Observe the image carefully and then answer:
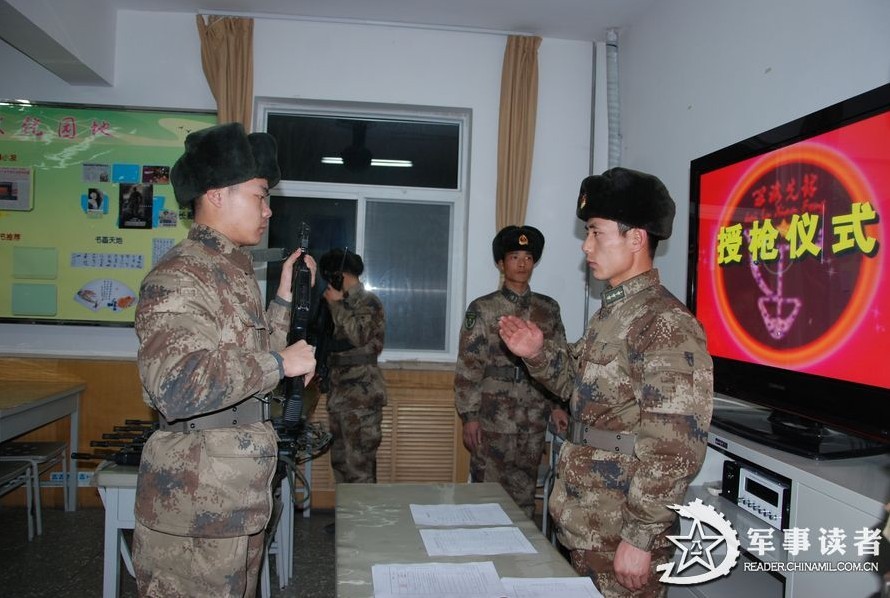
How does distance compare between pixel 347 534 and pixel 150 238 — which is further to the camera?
pixel 150 238

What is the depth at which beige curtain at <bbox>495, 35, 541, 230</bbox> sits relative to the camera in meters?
4.15

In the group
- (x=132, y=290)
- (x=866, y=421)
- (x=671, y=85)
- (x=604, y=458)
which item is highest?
(x=671, y=85)

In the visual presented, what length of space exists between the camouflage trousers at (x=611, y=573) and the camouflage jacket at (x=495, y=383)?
1.57m

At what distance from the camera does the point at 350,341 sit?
3.59m

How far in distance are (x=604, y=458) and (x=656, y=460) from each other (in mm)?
199

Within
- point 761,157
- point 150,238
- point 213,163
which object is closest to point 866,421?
point 761,157

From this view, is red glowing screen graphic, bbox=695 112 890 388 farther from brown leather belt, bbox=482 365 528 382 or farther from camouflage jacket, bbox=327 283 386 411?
camouflage jacket, bbox=327 283 386 411

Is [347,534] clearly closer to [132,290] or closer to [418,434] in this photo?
[418,434]

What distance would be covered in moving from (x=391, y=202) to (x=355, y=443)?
1.71m

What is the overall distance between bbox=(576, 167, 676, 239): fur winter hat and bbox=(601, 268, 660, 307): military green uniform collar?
126 mm

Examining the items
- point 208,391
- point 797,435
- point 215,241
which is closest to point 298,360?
point 208,391

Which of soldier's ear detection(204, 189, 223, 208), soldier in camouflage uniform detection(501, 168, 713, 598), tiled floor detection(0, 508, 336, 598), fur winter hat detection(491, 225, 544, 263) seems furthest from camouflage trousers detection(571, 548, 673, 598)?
fur winter hat detection(491, 225, 544, 263)

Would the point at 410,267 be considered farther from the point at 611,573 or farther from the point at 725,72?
the point at 611,573

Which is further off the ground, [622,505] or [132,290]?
[132,290]
